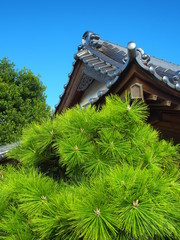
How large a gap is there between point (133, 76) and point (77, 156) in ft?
3.23

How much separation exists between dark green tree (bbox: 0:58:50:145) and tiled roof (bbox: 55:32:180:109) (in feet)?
22.4

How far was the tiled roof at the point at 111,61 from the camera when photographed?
8.07ft

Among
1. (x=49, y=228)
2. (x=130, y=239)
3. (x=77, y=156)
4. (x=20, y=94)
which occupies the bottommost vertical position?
(x=49, y=228)

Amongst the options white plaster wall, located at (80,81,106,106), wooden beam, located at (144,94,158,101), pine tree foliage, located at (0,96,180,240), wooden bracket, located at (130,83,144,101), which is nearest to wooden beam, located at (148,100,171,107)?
wooden beam, located at (144,94,158,101)

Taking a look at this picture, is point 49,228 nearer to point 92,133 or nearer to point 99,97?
point 92,133

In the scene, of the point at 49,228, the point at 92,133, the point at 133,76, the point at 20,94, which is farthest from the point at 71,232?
the point at 20,94

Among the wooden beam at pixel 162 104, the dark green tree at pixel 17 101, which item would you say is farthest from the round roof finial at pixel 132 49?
the dark green tree at pixel 17 101

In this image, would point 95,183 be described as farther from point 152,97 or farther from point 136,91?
point 152,97

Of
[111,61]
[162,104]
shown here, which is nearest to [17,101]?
[111,61]

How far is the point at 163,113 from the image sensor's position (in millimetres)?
3055

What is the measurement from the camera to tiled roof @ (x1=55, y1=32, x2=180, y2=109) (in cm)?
246

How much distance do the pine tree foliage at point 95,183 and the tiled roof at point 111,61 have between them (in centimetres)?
50

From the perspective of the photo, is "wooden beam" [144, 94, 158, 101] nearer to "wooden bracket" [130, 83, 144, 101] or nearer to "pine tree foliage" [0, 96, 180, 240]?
"wooden bracket" [130, 83, 144, 101]

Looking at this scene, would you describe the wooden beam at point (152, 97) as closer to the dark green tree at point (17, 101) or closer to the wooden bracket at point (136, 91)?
the wooden bracket at point (136, 91)
